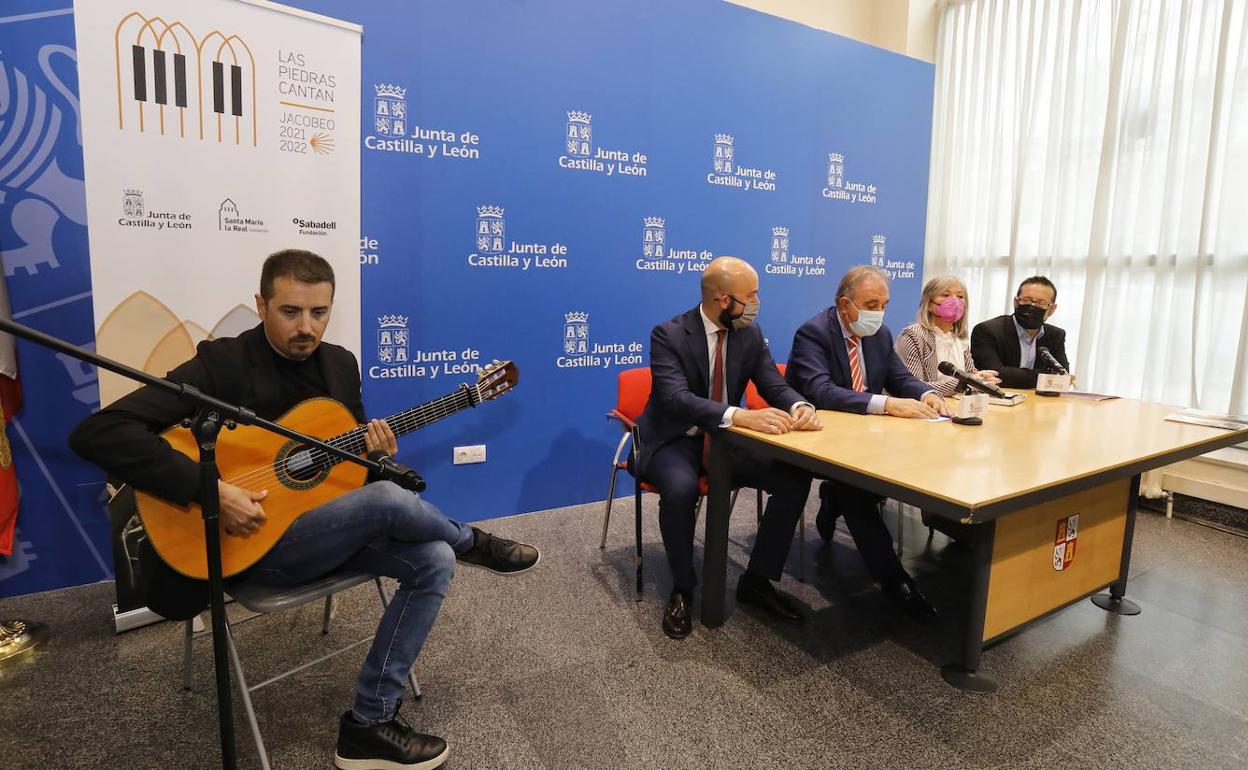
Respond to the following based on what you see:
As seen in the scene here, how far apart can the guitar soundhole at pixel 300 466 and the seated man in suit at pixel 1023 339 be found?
10.5 ft

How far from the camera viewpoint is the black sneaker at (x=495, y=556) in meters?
2.08

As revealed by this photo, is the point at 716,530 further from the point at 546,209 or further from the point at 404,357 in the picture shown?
the point at 546,209

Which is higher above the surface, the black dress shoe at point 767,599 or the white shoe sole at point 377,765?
the black dress shoe at point 767,599

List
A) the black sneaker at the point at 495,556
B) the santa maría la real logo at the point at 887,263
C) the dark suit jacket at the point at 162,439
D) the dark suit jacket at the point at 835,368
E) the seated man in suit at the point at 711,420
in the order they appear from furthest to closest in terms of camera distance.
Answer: the santa maría la real logo at the point at 887,263, the dark suit jacket at the point at 835,368, the seated man in suit at the point at 711,420, the black sneaker at the point at 495,556, the dark suit jacket at the point at 162,439

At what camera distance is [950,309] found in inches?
126

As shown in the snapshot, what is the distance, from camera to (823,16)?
503 cm

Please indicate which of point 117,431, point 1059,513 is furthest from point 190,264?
point 1059,513

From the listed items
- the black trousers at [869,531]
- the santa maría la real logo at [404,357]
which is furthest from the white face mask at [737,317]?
the santa maría la real logo at [404,357]

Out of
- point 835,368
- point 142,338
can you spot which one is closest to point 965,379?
point 835,368

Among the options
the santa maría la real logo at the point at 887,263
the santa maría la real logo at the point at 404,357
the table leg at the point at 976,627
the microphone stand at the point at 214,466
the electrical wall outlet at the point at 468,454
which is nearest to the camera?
the microphone stand at the point at 214,466

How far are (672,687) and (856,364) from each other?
1.54 m

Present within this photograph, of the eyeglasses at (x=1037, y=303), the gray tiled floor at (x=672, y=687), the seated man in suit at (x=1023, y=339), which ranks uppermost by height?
the eyeglasses at (x=1037, y=303)

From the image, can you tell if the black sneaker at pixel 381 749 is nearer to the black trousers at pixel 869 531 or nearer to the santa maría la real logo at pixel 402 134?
the black trousers at pixel 869 531

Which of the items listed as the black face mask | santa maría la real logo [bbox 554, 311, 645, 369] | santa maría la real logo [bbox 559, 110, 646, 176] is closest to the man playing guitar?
santa maría la real logo [bbox 554, 311, 645, 369]
